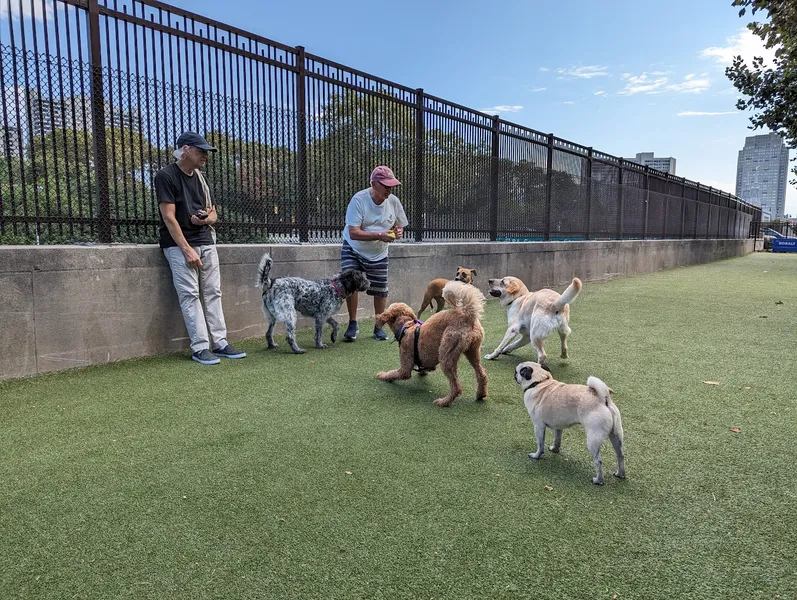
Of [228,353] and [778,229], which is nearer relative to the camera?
[228,353]

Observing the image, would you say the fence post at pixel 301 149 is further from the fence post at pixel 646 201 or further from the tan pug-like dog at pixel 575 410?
the fence post at pixel 646 201

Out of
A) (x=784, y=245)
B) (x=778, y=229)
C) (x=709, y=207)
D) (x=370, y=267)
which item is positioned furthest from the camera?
(x=778, y=229)

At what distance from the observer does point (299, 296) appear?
18.1ft

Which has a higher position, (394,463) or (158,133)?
(158,133)

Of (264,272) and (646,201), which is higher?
(646,201)

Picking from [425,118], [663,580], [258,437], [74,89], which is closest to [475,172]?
[425,118]

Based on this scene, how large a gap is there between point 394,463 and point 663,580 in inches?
54.5

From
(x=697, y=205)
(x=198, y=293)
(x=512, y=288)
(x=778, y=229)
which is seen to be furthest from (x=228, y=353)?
(x=778, y=229)

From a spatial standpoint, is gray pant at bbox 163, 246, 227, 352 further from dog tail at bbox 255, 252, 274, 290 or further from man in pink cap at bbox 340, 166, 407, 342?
man in pink cap at bbox 340, 166, 407, 342

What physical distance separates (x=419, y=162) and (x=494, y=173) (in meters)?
2.59

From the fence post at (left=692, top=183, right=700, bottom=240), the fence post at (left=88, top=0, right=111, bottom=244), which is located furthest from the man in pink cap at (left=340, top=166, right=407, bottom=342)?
the fence post at (left=692, top=183, right=700, bottom=240)

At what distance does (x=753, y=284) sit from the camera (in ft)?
43.4

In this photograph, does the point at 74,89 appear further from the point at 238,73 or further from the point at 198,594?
the point at 198,594

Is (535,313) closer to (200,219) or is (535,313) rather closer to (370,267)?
(370,267)
